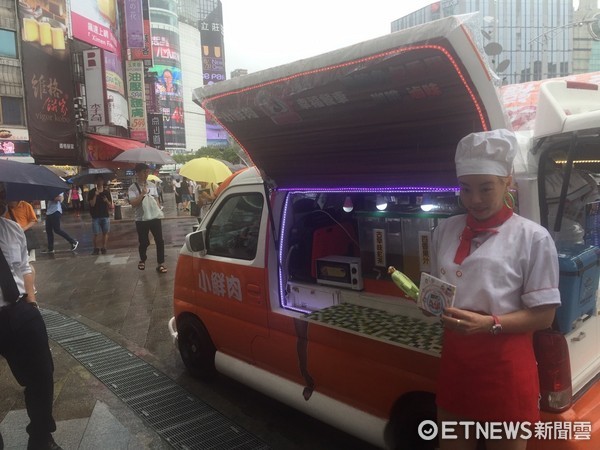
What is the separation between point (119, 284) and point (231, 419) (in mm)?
5439

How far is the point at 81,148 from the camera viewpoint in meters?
20.0

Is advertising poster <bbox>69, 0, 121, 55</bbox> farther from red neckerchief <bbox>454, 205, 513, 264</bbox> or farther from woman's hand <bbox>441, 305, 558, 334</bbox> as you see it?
woman's hand <bbox>441, 305, 558, 334</bbox>

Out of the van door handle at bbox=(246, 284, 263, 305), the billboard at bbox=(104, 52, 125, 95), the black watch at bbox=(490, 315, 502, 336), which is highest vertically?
the billboard at bbox=(104, 52, 125, 95)

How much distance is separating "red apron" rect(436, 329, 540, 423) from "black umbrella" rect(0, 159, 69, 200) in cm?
269

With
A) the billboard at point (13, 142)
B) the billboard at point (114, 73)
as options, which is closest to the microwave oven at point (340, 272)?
the billboard at point (114, 73)

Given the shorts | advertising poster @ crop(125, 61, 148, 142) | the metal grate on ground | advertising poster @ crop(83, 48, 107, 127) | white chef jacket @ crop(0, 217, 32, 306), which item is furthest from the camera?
advertising poster @ crop(125, 61, 148, 142)

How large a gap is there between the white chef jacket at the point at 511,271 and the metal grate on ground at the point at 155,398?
2175mm

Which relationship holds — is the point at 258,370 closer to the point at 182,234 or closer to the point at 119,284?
the point at 119,284

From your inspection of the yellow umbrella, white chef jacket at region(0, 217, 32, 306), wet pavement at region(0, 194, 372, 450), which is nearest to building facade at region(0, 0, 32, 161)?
wet pavement at region(0, 194, 372, 450)

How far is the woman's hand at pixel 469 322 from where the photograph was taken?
5.44 feet

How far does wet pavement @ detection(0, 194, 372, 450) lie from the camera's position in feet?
11.0

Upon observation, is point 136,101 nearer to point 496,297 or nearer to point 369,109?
point 369,109

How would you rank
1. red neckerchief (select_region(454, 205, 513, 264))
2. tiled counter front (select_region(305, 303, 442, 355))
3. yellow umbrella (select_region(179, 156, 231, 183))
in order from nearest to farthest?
red neckerchief (select_region(454, 205, 513, 264))
tiled counter front (select_region(305, 303, 442, 355))
yellow umbrella (select_region(179, 156, 231, 183))

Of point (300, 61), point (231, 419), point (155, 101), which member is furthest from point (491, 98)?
point (155, 101)
